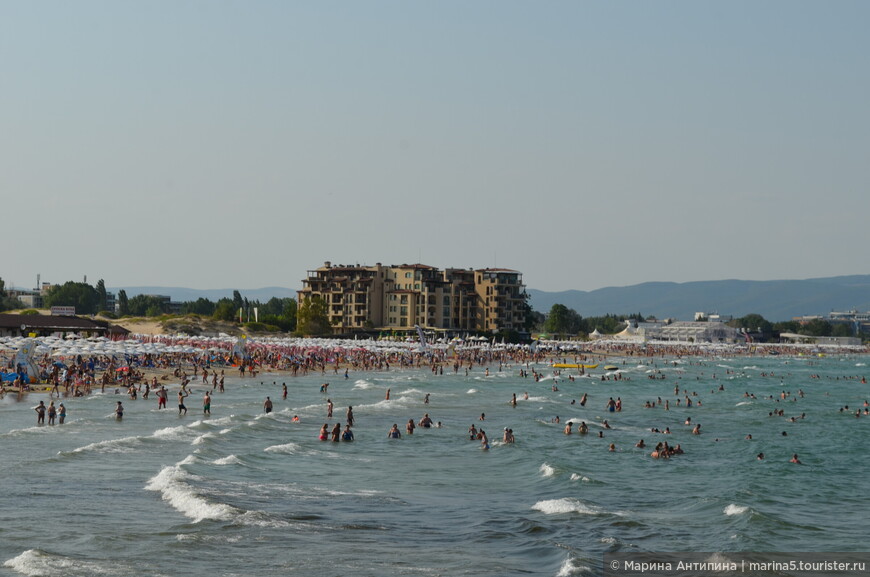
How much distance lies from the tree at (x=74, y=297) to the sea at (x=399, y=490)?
129 meters

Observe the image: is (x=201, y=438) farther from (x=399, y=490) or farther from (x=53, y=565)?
(x=53, y=565)

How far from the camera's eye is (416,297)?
486 feet

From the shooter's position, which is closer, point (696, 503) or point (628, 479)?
point (696, 503)

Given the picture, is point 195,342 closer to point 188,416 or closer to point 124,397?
point 124,397

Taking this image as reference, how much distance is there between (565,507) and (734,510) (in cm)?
502

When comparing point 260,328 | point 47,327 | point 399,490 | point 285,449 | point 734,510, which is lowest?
point 734,510

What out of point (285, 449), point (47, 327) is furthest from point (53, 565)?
point (47, 327)

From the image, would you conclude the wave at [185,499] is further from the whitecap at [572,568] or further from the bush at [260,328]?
the bush at [260,328]

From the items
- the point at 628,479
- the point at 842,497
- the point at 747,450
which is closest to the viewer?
the point at 842,497

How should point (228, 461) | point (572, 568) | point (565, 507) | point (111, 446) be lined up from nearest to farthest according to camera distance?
point (572, 568) → point (565, 507) → point (228, 461) → point (111, 446)

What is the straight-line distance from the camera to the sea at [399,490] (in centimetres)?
2284

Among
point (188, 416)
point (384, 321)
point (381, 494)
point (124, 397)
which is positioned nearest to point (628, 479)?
point (381, 494)

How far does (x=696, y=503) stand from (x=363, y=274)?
123 meters

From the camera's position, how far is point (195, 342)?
370 ft
